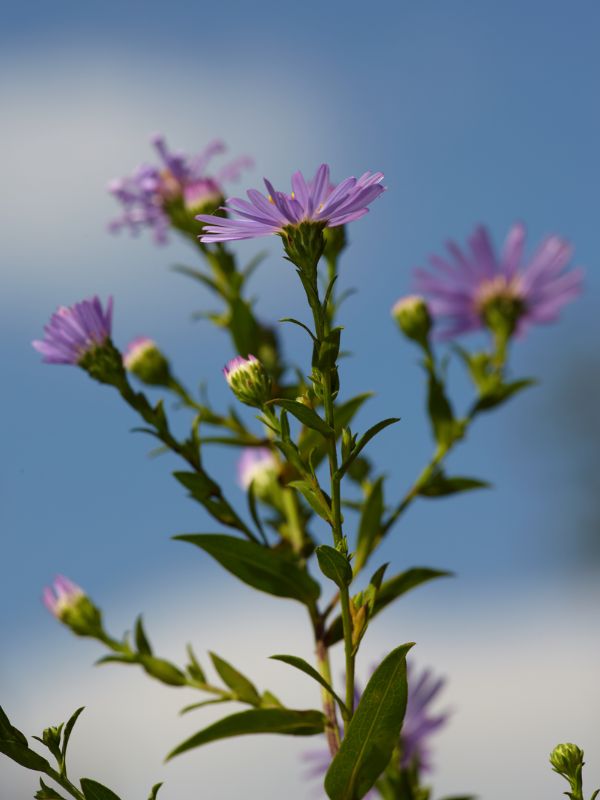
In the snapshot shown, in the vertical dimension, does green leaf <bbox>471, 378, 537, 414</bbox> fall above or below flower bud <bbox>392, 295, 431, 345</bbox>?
below

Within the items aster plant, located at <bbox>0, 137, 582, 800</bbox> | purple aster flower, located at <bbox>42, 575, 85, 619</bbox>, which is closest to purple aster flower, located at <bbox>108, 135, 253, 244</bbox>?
aster plant, located at <bbox>0, 137, 582, 800</bbox>

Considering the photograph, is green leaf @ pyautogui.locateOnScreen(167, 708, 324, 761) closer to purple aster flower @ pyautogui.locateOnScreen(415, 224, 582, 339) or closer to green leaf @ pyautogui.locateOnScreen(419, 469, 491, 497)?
green leaf @ pyautogui.locateOnScreen(419, 469, 491, 497)

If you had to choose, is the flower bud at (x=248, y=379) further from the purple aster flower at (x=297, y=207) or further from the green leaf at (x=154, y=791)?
the green leaf at (x=154, y=791)

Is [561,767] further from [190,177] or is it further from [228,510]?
[190,177]

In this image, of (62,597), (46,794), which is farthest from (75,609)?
(46,794)

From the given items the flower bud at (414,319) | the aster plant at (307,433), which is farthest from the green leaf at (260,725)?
the flower bud at (414,319)

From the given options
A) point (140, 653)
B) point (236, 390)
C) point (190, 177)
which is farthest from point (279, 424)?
point (190, 177)

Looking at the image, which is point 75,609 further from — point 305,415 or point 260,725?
point 305,415
